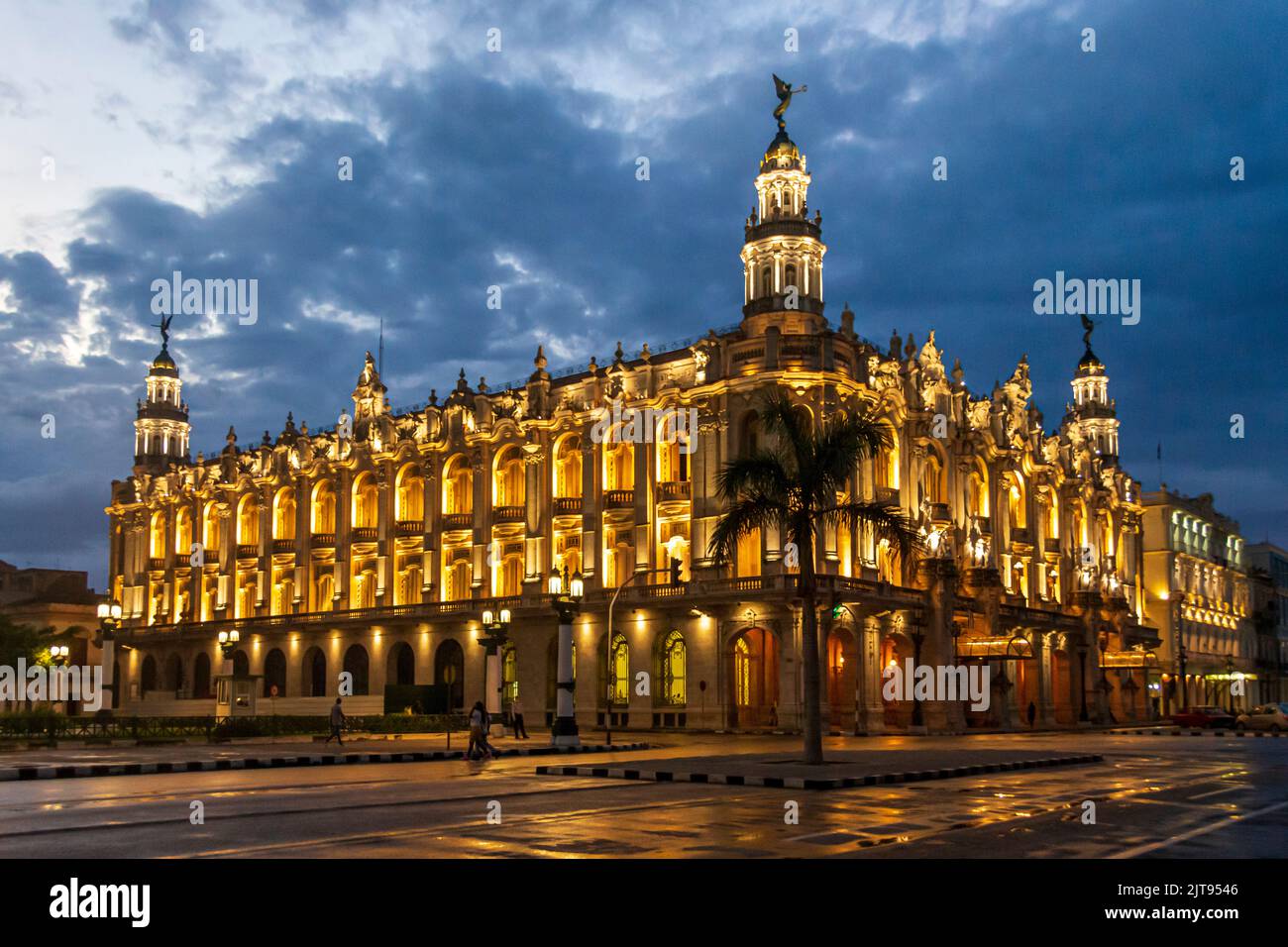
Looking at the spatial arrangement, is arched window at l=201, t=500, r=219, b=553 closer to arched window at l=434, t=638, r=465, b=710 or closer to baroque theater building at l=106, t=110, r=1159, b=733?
baroque theater building at l=106, t=110, r=1159, b=733

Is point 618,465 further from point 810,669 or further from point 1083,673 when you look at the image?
point 810,669

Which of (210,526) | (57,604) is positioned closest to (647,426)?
(210,526)

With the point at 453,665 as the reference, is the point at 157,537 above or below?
above

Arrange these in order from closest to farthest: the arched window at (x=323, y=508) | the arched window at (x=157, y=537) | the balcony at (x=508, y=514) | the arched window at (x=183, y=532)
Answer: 1. the balcony at (x=508, y=514)
2. the arched window at (x=323, y=508)
3. the arched window at (x=183, y=532)
4. the arched window at (x=157, y=537)

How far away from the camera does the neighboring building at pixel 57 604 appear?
106m

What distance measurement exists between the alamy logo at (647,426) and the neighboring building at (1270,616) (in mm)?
75336

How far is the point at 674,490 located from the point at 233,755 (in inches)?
1160

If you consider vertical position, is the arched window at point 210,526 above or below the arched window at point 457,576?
above

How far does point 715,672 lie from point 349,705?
20.9 meters

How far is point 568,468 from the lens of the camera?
67.9 meters

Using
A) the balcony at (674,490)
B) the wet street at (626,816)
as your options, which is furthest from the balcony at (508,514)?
the wet street at (626,816)

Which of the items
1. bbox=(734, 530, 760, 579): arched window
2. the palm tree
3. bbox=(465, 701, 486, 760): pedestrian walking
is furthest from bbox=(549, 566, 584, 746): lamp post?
bbox=(734, 530, 760, 579): arched window
